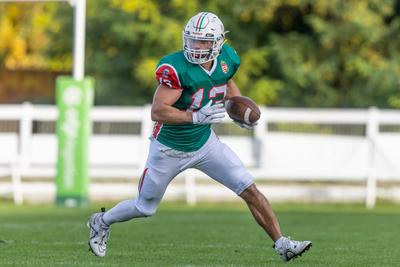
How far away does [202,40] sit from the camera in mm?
8812

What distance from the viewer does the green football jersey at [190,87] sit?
8.79 m

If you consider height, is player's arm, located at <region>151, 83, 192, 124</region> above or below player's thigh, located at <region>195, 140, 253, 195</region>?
above

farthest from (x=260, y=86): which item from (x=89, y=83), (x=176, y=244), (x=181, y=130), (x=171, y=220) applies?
(x=181, y=130)

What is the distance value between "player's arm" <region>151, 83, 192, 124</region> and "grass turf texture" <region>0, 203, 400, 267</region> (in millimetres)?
1086

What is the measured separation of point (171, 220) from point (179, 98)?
617 centimetres

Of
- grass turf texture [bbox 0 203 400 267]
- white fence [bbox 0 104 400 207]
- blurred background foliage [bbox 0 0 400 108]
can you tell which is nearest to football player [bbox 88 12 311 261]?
grass turf texture [bbox 0 203 400 267]

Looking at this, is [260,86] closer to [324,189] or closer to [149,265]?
[324,189]

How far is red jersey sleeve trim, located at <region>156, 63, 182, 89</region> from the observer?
876 centimetres

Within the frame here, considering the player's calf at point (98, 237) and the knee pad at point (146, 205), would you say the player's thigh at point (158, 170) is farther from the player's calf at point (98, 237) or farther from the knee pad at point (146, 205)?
the player's calf at point (98, 237)

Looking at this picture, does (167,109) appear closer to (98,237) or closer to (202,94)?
(202,94)

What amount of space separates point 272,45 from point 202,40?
1890 centimetres

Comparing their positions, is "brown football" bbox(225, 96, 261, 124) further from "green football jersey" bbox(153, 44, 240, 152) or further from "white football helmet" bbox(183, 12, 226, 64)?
"white football helmet" bbox(183, 12, 226, 64)

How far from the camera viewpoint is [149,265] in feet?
28.9

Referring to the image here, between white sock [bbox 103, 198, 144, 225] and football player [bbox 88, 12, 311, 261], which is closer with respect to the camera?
football player [bbox 88, 12, 311, 261]
